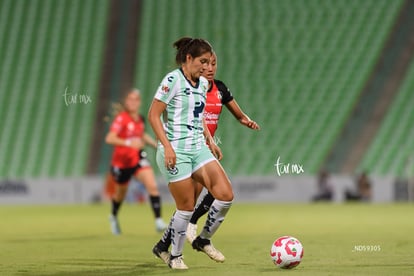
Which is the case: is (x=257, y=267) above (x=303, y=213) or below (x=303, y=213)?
above

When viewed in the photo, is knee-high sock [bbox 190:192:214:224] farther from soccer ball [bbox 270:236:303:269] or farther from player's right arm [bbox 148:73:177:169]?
player's right arm [bbox 148:73:177:169]

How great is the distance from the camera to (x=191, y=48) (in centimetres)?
761

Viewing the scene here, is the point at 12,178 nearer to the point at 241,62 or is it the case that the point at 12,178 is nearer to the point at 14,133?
the point at 14,133

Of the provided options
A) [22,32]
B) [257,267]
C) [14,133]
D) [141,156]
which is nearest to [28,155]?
[14,133]

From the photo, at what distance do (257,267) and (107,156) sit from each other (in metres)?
18.4

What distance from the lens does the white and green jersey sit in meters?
7.63

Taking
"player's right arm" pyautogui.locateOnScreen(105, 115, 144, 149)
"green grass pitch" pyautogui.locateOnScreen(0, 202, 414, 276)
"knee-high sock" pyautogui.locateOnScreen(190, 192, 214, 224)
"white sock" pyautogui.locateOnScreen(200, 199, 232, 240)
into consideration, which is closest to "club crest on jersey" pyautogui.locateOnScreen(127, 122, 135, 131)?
"player's right arm" pyautogui.locateOnScreen(105, 115, 144, 149)

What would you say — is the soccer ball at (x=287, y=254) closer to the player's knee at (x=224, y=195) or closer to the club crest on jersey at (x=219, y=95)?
the player's knee at (x=224, y=195)

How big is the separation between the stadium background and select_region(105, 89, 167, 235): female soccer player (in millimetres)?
10083

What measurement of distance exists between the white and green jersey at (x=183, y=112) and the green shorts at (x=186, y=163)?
0.05 meters

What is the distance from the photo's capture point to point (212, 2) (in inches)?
1177
